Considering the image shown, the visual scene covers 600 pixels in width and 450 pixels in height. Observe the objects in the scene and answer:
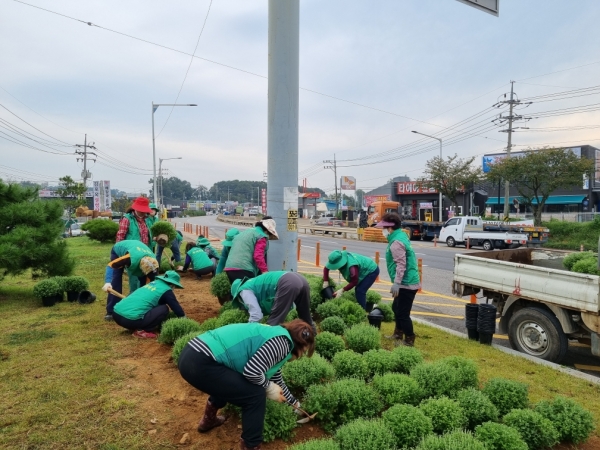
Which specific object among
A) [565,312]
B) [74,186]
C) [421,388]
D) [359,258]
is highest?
[74,186]

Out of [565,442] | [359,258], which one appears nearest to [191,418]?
[565,442]

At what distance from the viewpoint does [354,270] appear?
6520 millimetres

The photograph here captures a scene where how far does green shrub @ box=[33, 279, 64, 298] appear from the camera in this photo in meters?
7.61

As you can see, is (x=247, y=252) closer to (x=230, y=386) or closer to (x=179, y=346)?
(x=179, y=346)

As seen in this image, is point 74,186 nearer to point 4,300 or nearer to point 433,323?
point 4,300

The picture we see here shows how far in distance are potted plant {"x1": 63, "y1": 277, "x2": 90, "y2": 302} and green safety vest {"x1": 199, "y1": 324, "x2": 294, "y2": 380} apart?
595 centimetres

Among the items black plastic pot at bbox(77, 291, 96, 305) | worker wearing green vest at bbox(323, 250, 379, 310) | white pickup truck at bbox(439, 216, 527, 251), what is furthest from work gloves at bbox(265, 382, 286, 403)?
white pickup truck at bbox(439, 216, 527, 251)

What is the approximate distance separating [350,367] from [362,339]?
0.80 meters

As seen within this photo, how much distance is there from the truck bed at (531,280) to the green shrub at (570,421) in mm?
1904

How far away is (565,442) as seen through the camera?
11.8 ft

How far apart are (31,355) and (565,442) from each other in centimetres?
547

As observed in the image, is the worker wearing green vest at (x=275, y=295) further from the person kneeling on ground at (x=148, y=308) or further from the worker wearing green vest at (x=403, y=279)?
the worker wearing green vest at (x=403, y=279)

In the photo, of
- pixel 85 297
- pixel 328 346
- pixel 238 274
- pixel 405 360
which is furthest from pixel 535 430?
pixel 85 297

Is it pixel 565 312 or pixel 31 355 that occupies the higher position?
pixel 565 312
